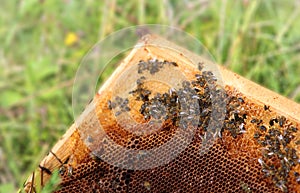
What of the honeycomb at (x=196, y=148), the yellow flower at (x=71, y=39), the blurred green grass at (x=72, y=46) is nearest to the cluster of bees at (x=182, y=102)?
the honeycomb at (x=196, y=148)

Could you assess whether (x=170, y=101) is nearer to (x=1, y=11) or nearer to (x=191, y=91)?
(x=191, y=91)

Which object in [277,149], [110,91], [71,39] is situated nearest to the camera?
[277,149]

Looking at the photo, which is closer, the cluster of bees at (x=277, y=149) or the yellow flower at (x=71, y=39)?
the cluster of bees at (x=277, y=149)

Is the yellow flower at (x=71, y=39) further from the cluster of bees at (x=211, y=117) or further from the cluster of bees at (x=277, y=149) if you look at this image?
the cluster of bees at (x=277, y=149)

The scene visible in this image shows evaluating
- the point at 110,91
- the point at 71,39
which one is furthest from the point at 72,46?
the point at 110,91

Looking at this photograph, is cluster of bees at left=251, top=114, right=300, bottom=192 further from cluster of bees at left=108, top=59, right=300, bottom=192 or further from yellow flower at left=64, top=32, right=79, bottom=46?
yellow flower at left=64, top=32, right=79, bottom=46

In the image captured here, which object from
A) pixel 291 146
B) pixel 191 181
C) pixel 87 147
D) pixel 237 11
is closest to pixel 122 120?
pixel 87 147

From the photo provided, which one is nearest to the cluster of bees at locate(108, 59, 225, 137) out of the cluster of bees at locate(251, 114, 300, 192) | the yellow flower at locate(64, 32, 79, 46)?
the cluster of bees at locate(251, 114, 300, 192)

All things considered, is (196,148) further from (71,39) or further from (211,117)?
(71,39)
